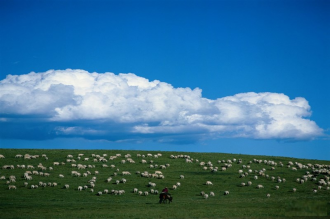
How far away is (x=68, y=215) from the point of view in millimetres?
38938

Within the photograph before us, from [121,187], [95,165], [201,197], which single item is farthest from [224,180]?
[95,165]

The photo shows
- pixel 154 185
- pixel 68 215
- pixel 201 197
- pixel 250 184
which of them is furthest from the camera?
pixel 250 184

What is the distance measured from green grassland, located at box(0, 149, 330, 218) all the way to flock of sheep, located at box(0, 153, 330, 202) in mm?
211

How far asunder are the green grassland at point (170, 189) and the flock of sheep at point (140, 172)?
211 mm

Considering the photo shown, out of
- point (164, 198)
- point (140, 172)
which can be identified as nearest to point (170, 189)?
point (140, 172)

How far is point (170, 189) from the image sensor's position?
5759cm

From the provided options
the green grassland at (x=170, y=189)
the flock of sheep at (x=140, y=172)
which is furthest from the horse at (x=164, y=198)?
the flock of sheep at (x=140, y=172)

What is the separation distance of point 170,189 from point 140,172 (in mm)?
9023

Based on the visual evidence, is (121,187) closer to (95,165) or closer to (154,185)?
(154,185)

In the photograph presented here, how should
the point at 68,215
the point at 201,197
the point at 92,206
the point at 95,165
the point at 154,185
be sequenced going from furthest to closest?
the point at 95,165 → the point at 154,185 → the point at 201,197 → the point at 92,206 → the point at 68,215

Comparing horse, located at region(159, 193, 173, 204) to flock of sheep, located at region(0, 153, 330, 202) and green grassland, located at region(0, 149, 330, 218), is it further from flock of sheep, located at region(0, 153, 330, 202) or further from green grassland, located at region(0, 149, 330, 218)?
flock of sheep, located at region(0, 153, 330, 202)

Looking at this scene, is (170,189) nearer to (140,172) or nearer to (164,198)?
(140,172)

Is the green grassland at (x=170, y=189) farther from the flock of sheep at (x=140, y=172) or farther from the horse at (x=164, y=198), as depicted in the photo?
the horse at (x=164, y=198)

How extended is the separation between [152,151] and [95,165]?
16141 mm
